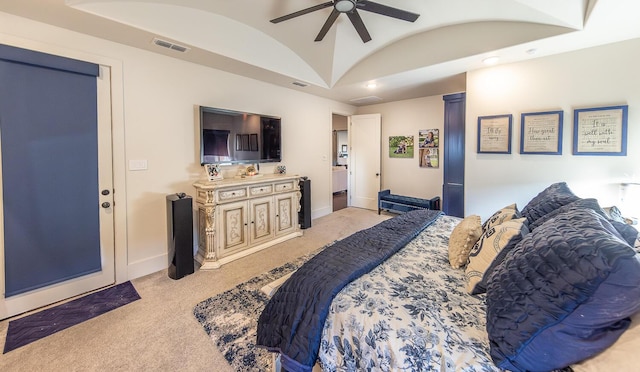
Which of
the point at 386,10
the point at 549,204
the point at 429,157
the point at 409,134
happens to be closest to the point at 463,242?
the point at 549,204

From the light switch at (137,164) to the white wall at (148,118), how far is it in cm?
4

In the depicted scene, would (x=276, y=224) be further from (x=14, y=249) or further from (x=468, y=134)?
(x=468, y=134)

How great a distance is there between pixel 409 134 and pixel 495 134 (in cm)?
215

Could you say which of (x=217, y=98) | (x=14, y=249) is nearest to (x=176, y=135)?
(x=217, y=98)

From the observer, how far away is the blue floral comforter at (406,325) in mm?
989

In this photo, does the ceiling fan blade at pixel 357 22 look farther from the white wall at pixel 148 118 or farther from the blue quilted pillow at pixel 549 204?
the blue quilted pillow at pixel 549 204

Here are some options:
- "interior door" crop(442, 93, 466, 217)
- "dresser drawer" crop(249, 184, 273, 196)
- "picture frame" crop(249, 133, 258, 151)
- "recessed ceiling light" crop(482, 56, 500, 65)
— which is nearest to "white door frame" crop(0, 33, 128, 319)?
"dresser drawer" crop(249, 184, 273, 196)

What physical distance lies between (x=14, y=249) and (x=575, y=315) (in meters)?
3.73

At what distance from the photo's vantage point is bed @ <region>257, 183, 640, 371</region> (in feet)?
2.61

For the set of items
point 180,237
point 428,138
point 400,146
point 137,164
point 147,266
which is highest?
point 428,138

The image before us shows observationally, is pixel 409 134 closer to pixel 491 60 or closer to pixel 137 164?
pixel 491 60

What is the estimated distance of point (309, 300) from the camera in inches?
52.6

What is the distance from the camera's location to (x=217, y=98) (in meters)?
3.57

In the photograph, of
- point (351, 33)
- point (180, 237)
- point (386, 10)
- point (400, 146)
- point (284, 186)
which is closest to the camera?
point (386, 10)
